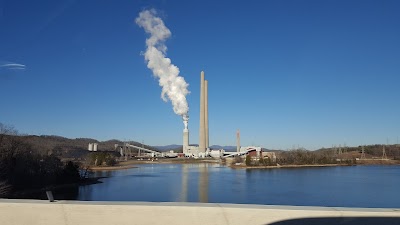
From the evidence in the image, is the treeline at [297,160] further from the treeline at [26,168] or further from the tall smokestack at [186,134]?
the treeline at [26,168]

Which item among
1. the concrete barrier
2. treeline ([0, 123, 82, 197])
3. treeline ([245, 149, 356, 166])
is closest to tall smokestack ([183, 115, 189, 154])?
treeline ([245, 149, 356, 166])

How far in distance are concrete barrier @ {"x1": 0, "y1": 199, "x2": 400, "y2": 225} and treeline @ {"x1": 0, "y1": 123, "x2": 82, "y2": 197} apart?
1981 centimetres

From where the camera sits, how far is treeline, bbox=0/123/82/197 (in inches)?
1068

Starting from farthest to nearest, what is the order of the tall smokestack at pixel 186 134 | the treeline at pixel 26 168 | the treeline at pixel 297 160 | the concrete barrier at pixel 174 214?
the tall smokestack at pixel 186 134
the treeline at pixel 297 160
the treeline at pixel 26 168
the concrete barrier at pixel 174 214

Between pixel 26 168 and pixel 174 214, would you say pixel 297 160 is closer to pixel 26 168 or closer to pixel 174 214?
pixel 26 168

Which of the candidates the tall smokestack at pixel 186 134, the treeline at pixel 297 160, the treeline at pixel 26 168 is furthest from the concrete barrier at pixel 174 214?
the tall smokestack at pixel 186 134

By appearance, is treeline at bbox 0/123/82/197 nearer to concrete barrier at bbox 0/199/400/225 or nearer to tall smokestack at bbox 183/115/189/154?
concrete barrier at bbox 0/199/400/225

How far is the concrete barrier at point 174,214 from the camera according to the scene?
3.89 meters

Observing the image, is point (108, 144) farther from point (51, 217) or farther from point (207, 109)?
point (51, 217)

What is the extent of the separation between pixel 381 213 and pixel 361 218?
8.2 inches

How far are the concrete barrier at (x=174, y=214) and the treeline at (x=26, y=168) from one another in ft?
65.0

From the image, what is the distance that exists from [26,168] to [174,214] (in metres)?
29.9

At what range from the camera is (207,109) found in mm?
90625

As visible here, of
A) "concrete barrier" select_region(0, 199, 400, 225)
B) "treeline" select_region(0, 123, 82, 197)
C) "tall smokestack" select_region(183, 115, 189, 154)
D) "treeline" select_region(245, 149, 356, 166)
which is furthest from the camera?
"tall smokestack" select_region(183, 115, 189, 154)
